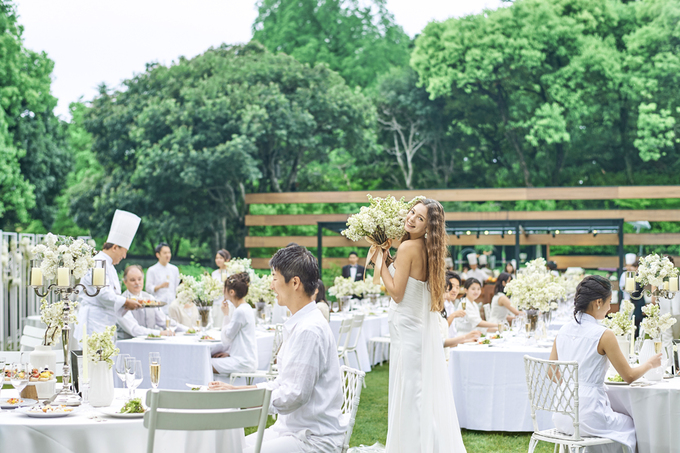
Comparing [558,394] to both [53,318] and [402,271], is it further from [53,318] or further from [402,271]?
[53,318]

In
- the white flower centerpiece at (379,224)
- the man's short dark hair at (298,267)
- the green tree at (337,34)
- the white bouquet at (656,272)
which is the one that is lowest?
the white bouquet at (656,272)

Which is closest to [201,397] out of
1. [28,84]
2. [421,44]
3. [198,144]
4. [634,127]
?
[198,144]

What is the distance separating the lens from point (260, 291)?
28.2 ft

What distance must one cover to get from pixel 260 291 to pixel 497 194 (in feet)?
55.4

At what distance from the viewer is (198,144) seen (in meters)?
23.9

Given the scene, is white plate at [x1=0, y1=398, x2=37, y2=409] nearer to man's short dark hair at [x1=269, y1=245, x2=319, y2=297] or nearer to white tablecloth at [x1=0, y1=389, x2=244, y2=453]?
white tablecloth at [x1=0, y1=389, x2=244, y2=453]

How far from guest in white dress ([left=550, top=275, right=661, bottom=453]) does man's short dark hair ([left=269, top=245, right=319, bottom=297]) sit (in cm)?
207

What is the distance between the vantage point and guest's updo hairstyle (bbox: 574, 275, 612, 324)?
14.9 ft

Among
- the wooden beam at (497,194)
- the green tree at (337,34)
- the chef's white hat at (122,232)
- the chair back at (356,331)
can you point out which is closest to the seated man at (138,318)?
the chef's white hat at (122,232)

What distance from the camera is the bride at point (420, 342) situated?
4.30 metres

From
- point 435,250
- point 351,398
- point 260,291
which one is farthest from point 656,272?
point 260,291

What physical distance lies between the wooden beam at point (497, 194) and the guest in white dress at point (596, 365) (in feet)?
59.5

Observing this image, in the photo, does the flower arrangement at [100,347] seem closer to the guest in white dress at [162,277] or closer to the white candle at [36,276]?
the white candle at [36,276]

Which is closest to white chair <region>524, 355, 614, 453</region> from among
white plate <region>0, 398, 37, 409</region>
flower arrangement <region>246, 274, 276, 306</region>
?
white plate <region>0, 398, 37, 409</region>
